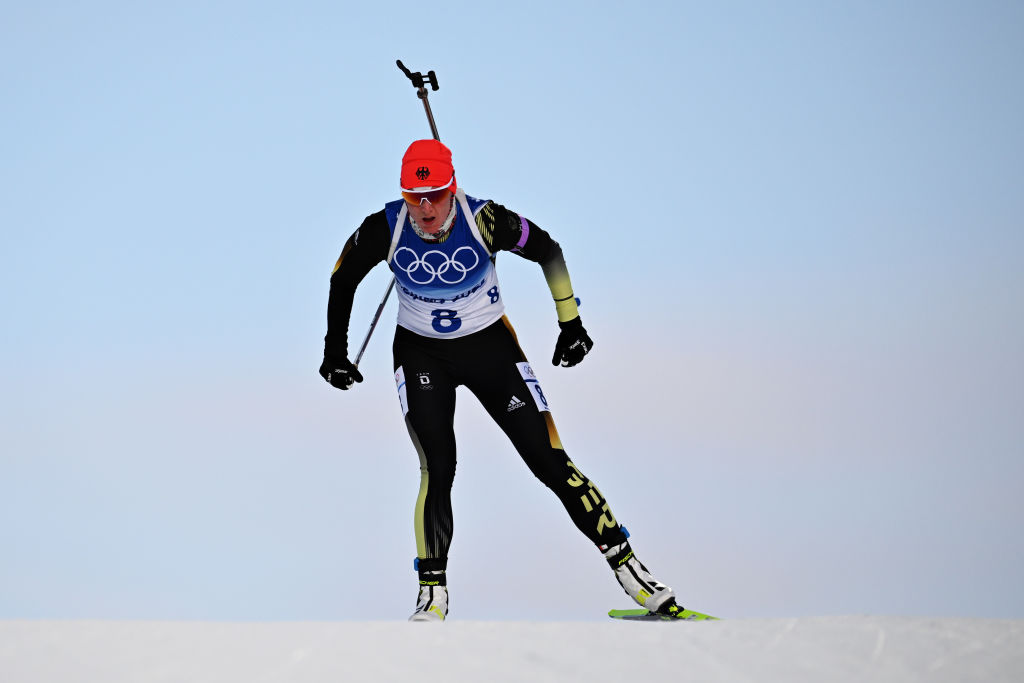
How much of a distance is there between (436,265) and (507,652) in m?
2.61

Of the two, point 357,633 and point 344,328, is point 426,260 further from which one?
point 357,633

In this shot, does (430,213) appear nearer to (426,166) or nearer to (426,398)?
(426,166)

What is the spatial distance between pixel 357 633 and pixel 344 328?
2625mm

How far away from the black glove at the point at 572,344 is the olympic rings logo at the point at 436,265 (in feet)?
2.43

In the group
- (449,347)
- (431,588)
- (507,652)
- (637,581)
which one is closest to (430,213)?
(449,347)

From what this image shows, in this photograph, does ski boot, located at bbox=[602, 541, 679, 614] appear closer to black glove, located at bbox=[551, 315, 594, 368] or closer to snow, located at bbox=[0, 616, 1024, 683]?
black glove, located at bbox=[551, 315, 594, 368]

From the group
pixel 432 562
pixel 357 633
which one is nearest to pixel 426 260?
pixel 432 562

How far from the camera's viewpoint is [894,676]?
332 cm

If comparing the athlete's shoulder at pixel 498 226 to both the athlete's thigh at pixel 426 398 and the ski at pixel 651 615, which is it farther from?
the ski at pixel 651 615

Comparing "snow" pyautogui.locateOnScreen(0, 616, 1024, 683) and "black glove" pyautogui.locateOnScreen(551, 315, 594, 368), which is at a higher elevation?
"black glove" pyautogui.locateOnScreen(551, 315, 594, 368)

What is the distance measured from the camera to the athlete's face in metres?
5.39

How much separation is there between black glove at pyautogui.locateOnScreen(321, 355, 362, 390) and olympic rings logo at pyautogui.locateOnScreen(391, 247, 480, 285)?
71cm

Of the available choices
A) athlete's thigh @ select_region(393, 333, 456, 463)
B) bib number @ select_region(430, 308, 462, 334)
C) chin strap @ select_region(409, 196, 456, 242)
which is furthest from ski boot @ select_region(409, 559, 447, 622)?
chin strap @ select_region(409, 196, 456, 242)

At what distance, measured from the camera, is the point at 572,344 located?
5934 mm
